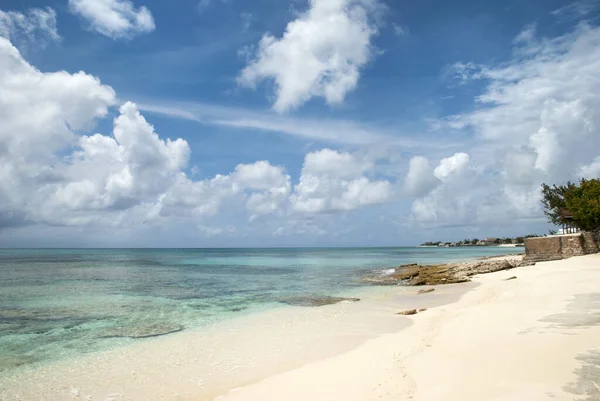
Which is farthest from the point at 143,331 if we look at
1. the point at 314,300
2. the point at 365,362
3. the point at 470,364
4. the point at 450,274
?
the point at 450,274

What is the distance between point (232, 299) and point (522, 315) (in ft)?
53.8

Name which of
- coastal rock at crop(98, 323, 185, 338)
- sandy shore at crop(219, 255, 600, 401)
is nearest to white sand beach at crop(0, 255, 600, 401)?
sandy shore at crop(219, 255, 600, 401)

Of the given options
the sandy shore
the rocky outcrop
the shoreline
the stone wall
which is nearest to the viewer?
the sandy shore

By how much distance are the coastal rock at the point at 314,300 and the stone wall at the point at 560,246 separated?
84.1ft

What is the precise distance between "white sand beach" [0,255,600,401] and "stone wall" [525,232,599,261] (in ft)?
82.1

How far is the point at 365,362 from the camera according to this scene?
945cm

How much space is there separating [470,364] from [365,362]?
2.46 m

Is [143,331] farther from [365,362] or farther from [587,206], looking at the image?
[587,206]

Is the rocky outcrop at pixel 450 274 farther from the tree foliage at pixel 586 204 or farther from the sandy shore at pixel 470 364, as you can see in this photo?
the sandy shore at pixel 470 364

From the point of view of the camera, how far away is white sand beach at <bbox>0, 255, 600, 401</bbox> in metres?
7.20

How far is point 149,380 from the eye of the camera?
9.29m

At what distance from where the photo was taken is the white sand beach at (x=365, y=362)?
23.6 ft

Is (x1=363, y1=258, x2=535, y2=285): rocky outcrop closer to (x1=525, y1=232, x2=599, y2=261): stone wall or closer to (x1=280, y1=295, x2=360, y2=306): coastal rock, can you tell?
(x1=525, y1=232, x2=599, y2=261): stone wall

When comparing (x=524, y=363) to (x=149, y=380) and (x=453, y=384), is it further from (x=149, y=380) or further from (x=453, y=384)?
(x=149, y=380)
